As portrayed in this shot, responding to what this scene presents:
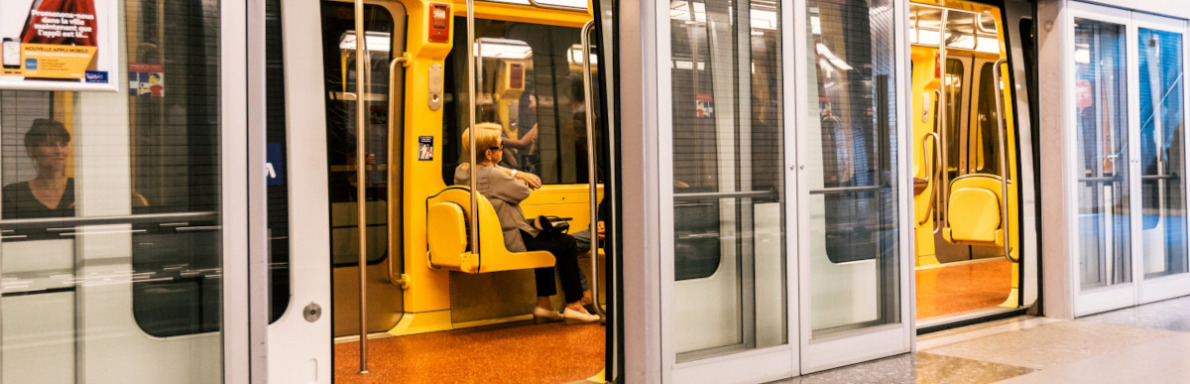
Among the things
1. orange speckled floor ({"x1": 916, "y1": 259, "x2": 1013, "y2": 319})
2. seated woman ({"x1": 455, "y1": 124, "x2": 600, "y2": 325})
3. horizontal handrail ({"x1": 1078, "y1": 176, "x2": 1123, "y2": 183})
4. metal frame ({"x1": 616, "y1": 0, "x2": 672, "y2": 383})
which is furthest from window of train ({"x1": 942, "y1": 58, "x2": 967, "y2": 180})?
metal frame ({"x1": 616, "y1": 0, "x2": 672, "y2": 383})

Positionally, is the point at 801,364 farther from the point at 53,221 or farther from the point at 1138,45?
the point at 1138,45

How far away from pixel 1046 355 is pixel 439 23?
3996mm

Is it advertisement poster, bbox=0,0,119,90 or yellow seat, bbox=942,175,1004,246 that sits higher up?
advertisement poster, bbox=0,0,119,90

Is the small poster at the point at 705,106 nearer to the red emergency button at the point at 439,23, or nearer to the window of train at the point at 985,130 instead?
the red emergency button at the point at 439,23

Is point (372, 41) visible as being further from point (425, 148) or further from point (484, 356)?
point (484, 356)

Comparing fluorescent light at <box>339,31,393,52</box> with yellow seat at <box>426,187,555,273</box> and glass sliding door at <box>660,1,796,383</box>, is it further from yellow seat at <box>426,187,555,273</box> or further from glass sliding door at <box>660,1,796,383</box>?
glass sliding door at <box>660,1,796,383</box>

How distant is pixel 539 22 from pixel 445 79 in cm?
92

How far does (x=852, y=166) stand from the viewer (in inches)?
188

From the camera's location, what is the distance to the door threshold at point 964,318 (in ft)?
18.6

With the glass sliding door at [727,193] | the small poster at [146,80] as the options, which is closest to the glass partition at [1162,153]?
the glass sliding door at [727,193]

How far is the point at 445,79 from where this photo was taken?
237 inches

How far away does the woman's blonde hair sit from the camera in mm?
5887

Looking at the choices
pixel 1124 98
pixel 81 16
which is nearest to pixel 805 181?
pixel 81 16

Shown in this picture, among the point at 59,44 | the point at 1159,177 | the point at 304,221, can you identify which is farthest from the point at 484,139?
the point at 1159,177
